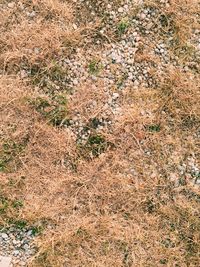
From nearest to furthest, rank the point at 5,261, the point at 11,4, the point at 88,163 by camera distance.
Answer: the point at 5,261 < the point at 88,163 < the point at 11,4

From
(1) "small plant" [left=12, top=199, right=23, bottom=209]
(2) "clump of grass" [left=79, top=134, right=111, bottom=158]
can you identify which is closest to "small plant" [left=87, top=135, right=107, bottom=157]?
(2) "clump of grass" [left=79, top=134, right=111, bottom=158]

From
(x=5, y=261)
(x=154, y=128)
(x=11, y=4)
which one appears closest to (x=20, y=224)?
(x=5, y=261)

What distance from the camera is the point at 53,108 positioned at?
6512 millimetres

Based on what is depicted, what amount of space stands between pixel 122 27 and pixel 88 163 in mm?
1797

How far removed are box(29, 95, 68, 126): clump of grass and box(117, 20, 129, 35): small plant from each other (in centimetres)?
112

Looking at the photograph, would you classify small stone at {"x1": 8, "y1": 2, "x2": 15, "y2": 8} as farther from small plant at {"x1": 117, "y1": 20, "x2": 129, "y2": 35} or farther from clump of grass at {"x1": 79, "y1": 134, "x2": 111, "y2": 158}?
clump of grass at {"x1": 79, "y1": 134, "x2": 111, "y2": 158}

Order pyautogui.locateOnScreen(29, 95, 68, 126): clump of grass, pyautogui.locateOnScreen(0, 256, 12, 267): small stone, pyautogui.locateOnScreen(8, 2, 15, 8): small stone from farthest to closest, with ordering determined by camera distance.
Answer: pyautogui.locateOnScreen(8, 2, 15, 8): small stone → pyautogui.locateOnScreen(29, 95, 68, 126): clump of grass → pyautogui.locateOnScreen(0, 256, 12, 267): small stone

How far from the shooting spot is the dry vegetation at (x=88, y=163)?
6.39m

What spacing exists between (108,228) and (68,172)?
85 centimetres

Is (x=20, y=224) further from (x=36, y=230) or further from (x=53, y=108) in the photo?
(x=53, y=108)

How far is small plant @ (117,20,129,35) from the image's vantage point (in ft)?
21.8

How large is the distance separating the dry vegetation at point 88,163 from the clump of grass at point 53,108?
13 millimetres

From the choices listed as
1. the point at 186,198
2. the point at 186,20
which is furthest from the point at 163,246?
the point at 186,20

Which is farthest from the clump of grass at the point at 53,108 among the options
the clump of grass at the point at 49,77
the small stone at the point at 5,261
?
the small stone at the point at 5,261
